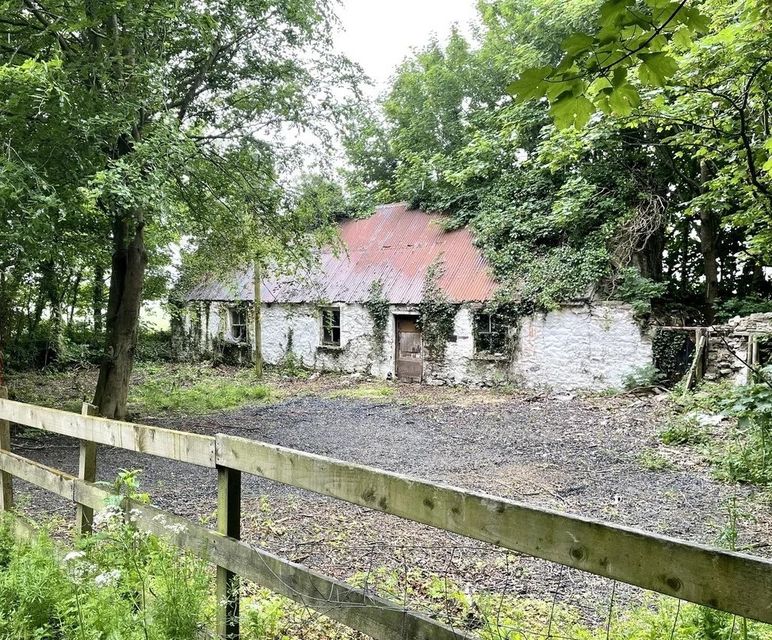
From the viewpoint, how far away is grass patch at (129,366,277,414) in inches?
500

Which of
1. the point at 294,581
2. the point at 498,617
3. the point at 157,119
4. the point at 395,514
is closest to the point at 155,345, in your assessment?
the point at 157,119

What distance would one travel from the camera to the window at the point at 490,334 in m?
15.3

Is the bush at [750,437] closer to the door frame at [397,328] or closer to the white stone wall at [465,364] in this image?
the white stone wall at [465,364]

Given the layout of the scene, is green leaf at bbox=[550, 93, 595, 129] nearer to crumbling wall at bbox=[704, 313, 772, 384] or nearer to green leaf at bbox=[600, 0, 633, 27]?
green leaf at bbox=[600, 0, 633, 27]

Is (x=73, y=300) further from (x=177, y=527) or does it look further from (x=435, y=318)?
(x=177, y=527)

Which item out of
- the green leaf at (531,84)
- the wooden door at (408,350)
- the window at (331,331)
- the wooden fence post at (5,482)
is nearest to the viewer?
the green leaf at (531,84)

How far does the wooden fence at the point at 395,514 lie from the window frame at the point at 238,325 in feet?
61.3

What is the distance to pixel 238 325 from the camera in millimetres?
21953

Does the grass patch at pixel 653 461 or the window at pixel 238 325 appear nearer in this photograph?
the grass patch at pixel 653 461

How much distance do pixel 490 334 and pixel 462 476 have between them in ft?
29.2

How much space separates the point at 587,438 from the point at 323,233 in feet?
21.7

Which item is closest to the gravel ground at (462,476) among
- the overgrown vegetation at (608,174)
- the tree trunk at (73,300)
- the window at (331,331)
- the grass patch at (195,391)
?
the grass patch at (195,391)

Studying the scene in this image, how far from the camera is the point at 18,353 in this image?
1786 centimetres

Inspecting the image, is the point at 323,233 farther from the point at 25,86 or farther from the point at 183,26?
the point at 25,86
